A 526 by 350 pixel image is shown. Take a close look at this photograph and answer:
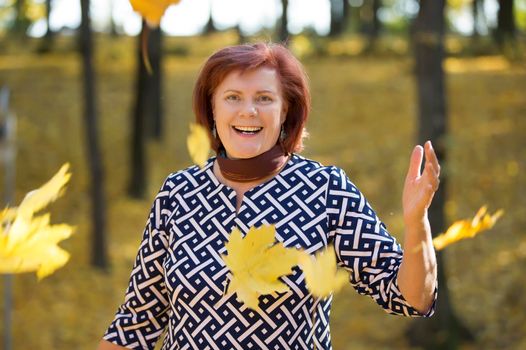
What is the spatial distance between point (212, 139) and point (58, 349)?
7062mm

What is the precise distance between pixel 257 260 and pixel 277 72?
0.51m

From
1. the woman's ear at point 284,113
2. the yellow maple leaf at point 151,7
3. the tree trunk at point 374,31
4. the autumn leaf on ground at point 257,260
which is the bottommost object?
the tree trunk at point 374,31

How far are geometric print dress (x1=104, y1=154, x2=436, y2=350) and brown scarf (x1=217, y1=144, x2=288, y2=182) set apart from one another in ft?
0.09

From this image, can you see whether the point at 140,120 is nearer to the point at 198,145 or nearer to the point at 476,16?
the point at 198,145

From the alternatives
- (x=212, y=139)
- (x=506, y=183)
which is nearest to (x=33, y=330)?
(x=506, y=183)

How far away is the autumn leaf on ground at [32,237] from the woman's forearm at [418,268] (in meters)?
0.66

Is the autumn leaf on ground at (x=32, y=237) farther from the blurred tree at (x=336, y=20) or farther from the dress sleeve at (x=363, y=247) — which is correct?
the blurred tree at (x=336, y=20)

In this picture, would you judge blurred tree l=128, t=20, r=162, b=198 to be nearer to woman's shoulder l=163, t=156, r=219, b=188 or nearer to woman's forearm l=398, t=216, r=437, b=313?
woman's shoulder l=163, t=156, r=219, b=188

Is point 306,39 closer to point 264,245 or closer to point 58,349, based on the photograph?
point 58,349

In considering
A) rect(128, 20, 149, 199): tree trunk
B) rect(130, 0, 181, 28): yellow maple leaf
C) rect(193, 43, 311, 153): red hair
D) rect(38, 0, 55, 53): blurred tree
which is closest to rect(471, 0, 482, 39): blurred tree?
rect(38, 0, 55, 53): blurred tree

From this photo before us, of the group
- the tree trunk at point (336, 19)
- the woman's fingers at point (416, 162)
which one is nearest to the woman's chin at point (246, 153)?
the woman's fingers at point (416, 162)

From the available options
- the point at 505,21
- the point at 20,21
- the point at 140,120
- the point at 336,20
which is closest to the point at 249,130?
the point at 140,120

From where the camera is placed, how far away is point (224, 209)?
2.10 m

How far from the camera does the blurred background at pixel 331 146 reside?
27.5 feet
